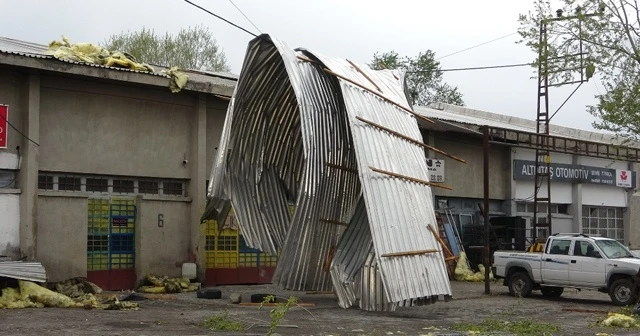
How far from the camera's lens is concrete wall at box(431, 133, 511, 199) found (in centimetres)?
3331

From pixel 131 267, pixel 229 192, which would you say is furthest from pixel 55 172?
pixel 229 192

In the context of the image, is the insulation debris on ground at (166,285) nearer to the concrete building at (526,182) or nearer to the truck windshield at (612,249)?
the concrete building at (526,182)

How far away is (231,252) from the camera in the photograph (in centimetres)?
2592

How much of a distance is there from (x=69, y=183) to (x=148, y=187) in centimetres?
241

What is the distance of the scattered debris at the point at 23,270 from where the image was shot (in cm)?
1886

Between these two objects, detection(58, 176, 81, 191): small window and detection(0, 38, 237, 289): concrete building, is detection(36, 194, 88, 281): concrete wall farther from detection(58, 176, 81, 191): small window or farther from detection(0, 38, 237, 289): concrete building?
detection(58, 176, 81, 191): small window

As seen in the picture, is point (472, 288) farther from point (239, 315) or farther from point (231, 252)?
point (239, 315)

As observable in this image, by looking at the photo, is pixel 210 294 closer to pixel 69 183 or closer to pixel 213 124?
pixel 69 183

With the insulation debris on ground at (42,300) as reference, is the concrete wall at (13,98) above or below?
above

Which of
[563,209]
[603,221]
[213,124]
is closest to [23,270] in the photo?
[213,124]

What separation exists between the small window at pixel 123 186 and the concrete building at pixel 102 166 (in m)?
0.03

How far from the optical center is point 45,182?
21750mm

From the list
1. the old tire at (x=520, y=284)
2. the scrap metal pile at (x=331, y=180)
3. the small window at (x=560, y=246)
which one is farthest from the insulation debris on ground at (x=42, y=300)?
the small window at (x=560, y=246)

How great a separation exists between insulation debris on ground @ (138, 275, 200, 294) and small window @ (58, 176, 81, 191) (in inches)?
119
